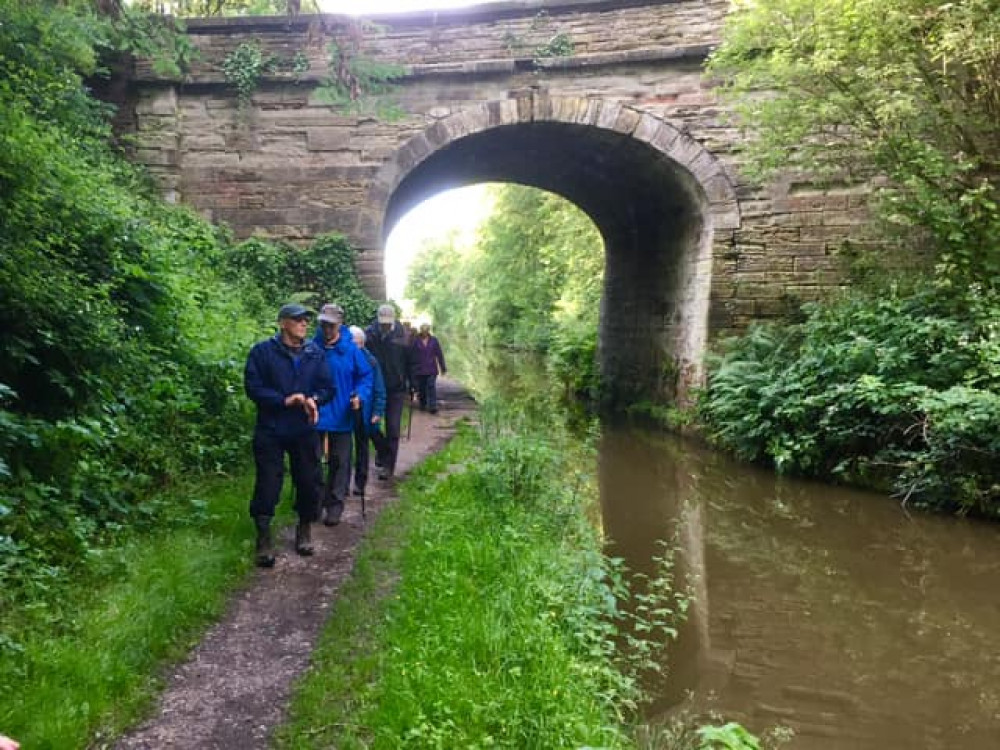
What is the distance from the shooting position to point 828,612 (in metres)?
4.73

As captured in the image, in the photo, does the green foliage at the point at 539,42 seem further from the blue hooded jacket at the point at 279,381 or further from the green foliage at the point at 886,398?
the blue hooded jacket at the point at 279,381

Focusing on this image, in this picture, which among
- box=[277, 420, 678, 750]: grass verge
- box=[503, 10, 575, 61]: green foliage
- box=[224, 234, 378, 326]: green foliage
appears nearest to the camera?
box=[277, 420, 678, 750]: grass verge

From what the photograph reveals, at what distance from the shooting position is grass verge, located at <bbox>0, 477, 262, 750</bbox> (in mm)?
2596

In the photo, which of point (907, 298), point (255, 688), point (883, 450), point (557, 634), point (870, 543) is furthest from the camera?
point (907, 298)

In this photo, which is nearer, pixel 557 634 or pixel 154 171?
pixel 557 634

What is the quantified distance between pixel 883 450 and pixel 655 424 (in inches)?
207

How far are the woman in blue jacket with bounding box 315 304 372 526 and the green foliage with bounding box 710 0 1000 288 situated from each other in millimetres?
5727

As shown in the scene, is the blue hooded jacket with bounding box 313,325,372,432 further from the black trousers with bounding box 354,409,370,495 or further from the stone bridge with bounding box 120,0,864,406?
the stone bridge with bounding box 120,0,864,406

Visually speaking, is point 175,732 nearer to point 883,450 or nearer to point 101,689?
point 101,689

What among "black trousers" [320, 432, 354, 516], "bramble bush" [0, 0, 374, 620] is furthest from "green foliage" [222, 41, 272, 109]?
"black trousers" [320, 432, 354, 516]

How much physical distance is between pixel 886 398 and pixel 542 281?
20.1 metres

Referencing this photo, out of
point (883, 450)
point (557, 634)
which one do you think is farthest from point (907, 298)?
point (557, 634)

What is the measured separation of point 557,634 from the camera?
3596 mm

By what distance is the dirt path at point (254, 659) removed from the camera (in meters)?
2.74
